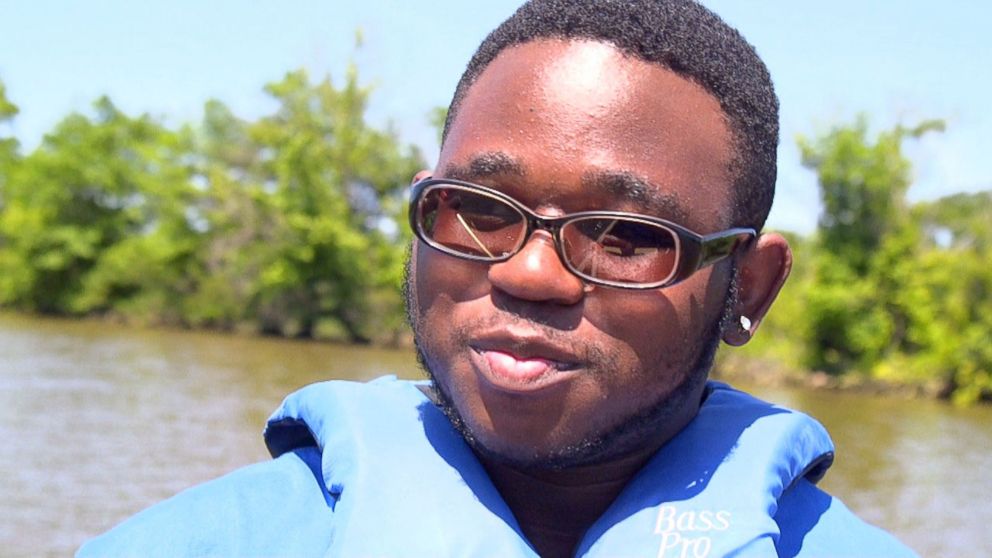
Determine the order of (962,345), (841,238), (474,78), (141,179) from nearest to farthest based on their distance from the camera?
1. (474,78)
2. (962,345)
3. (841,238)
4. (141,179)

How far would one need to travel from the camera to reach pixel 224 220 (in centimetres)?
2936

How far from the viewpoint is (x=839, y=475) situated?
11547 millimetres

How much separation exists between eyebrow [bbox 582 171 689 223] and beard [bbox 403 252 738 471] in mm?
209

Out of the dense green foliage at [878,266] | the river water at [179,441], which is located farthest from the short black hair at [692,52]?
the dense green foliage at [878,266]

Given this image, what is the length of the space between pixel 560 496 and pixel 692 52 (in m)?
0.70

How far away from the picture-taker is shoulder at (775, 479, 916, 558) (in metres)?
1.58

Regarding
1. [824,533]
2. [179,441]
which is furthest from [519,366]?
[179,441]

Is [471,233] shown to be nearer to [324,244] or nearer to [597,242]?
→ [597,242]

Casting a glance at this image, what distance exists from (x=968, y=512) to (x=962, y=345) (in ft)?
45.5

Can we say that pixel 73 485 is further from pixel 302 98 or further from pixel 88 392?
pixel 302 98

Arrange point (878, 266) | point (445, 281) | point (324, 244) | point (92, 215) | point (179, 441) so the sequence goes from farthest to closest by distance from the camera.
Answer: point (92, 215), point (324, 244), point (878, 266), point (179, 441), point (445, 281)

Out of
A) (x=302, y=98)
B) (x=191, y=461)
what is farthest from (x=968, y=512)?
(x=302, y=98)

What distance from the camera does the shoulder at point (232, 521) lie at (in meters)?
1.28

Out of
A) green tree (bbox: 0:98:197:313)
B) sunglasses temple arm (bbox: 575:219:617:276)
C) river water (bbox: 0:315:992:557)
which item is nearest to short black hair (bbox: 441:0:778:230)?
sunglasses temple arm (bbox: 575:219:617:276)
